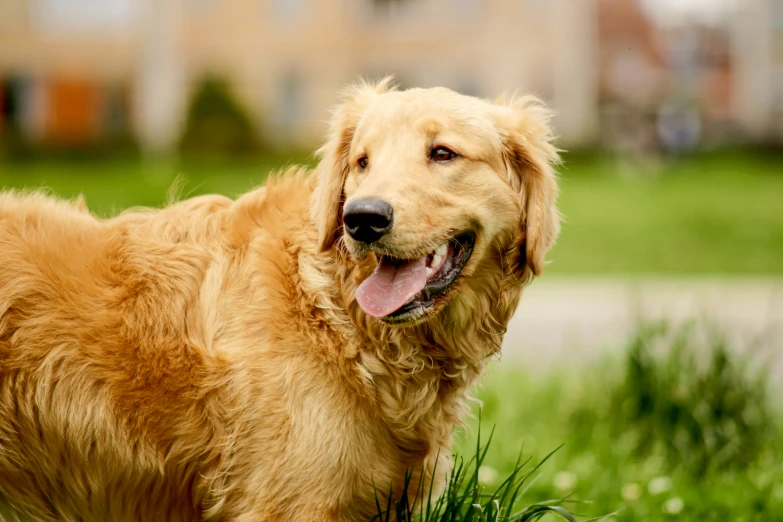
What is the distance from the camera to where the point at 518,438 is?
17.3 ft

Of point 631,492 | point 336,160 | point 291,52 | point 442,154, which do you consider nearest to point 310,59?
point 291,52

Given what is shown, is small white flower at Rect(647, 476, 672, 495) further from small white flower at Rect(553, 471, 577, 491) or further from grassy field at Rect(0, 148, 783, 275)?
grassy field at Rect(0, 148, 783, 275)

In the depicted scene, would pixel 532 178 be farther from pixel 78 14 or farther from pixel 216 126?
pixel 78 14

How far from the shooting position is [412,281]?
3.29 meters

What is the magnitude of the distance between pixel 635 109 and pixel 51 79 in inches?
912

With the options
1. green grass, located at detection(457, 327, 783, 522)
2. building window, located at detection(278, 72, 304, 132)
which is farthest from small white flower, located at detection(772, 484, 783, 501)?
building window, located at detection(278, 72, 304, 132)

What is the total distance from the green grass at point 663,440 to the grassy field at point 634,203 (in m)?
4.90

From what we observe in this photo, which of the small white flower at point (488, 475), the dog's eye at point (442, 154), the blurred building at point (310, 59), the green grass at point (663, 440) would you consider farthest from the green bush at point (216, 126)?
the dog's eye at point (442, 154)

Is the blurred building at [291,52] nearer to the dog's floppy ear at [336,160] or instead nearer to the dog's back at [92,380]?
the dog's floppy ear at [336,160]

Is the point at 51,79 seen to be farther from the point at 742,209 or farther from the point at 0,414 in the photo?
the point at 0,414

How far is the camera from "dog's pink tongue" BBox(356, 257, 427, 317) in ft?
10.5

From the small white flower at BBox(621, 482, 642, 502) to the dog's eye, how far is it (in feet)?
6.76

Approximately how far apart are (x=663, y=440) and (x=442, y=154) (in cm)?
247

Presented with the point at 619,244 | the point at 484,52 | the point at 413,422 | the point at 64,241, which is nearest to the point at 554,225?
the point at 413,422
